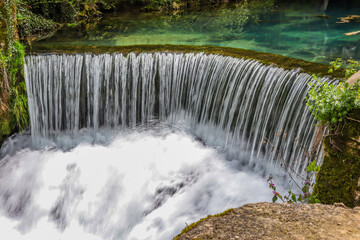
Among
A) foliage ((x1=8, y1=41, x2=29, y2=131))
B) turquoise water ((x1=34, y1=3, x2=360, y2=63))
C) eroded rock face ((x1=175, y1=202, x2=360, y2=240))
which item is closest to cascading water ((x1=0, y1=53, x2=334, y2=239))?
foliage ((x1=8, y1=41, x2=29, y2=131))

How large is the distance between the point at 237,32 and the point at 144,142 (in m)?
5.67

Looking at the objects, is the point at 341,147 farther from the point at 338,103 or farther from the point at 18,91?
the point at 18,91

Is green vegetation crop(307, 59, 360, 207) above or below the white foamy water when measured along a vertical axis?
above

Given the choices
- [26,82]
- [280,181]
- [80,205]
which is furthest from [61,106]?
[280,181]

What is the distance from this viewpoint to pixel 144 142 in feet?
23.4

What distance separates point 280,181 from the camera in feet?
18.3

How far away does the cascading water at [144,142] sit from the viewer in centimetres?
550

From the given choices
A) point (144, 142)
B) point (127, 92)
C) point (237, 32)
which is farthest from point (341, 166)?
point (237, 32)

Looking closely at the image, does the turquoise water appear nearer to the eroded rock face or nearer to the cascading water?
the cascading water

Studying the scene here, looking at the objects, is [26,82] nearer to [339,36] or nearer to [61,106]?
[61,106]

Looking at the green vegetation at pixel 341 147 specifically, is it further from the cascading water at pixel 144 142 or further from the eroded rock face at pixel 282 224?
the cascading water at pixel 144 142

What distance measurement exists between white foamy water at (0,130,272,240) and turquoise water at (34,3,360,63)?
3550mm

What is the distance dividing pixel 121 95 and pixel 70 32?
459 cm

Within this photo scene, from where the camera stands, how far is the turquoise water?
29.2ft
